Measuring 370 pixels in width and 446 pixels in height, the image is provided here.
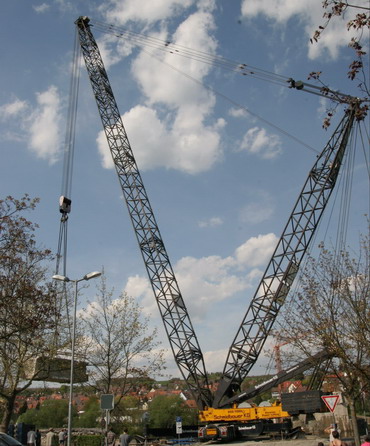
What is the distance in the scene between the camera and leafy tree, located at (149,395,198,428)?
8000cm

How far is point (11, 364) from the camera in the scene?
1079 inches

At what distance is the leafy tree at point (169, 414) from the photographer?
262ft

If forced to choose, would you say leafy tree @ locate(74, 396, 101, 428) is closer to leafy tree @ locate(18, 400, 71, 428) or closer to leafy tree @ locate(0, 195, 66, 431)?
leafy tree @ locate(18, 400, 71, 428)

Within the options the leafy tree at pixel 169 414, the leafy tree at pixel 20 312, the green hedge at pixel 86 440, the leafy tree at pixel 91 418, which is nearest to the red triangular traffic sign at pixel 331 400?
the leafy tree at pixel 20 312

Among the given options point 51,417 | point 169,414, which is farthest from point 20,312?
point 51,417

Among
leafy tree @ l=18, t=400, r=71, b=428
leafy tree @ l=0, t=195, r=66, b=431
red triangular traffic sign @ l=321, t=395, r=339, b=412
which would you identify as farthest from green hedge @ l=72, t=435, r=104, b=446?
leafy tree @ l=18, t=400, r=71, b=428

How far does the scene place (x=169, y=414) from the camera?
80.4 metres

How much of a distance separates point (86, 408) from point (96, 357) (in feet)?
210

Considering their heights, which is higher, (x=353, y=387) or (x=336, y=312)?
(x=336, y=312)

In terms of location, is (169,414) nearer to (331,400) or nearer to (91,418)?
(91,418)

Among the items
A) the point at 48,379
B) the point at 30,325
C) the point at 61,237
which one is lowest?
the point at 48,379

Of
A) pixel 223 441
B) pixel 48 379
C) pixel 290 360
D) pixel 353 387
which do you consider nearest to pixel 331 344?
pixel 353 387

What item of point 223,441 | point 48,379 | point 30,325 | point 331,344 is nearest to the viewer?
point 30,325

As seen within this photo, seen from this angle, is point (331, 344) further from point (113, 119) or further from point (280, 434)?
point (113, 119)
